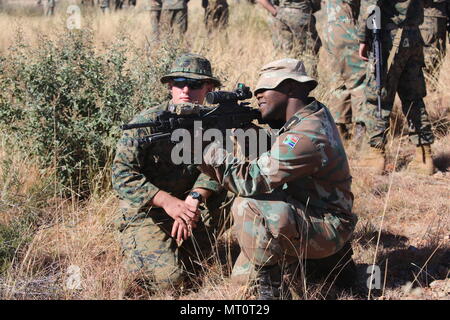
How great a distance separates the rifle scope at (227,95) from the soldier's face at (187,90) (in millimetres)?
413

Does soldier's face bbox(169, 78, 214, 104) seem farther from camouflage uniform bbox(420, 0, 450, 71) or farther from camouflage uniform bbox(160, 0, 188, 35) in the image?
camouflage uniform bbox(160, 0, 188, 35)

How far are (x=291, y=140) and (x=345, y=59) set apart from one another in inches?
130

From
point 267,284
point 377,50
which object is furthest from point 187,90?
point 377,50

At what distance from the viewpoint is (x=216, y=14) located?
30.3 ft

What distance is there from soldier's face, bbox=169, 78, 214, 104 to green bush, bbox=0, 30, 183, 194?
3.35 ft

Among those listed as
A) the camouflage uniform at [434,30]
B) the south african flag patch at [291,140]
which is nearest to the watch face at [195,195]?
the south african flag patch at [291,140]

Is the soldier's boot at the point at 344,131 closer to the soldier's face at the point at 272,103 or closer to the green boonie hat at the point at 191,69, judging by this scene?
the green boonie hat at the point at 191,69

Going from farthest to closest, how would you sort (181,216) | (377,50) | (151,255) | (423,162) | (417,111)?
(423,162)
(417,111)
(377,50)
(151,255)
(181,216)

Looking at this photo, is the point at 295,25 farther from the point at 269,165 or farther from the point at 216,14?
the point at 269,165

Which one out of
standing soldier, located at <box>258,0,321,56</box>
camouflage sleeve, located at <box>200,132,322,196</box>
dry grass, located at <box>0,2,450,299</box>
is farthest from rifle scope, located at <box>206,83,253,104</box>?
standing soldier, located at <box>258,0,321,56</box>

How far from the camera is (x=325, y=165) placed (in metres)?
2.84

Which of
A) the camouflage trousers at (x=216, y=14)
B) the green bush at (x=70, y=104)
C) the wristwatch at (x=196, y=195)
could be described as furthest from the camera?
the camouflage trousers at (x=216, y=14)

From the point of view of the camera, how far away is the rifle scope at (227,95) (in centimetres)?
291

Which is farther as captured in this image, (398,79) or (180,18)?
(180,18)
